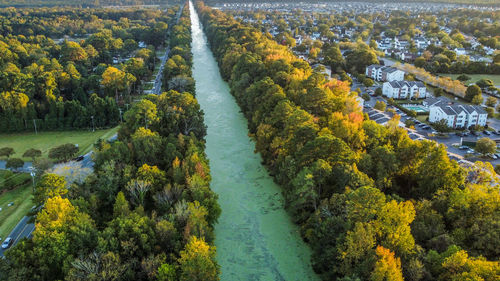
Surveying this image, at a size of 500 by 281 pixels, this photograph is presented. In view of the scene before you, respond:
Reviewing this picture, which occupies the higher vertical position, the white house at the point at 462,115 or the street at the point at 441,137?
the white house at the point at 462,115

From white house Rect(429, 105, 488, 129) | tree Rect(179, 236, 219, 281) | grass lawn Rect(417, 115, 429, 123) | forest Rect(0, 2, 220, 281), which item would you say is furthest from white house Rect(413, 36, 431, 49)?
tree Rect(179, 236, 219, 281)

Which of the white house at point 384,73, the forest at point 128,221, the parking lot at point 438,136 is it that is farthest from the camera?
the white house at point 384,73

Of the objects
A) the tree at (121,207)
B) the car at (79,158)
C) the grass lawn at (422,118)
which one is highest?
the tree at (121,207)

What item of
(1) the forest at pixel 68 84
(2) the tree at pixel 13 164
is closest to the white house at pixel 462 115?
(1) the forest at pixel 68 84

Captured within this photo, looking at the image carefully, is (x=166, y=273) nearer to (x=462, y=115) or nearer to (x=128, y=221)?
(x=128, y=221)

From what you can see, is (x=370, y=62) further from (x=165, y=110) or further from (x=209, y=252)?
(x=209, y=252)

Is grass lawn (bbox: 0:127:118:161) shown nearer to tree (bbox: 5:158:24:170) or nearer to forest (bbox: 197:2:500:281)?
tree (bbox: 5:158:24:170)

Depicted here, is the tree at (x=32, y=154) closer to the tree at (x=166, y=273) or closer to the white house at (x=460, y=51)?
the tree at (x=166, y=273)
